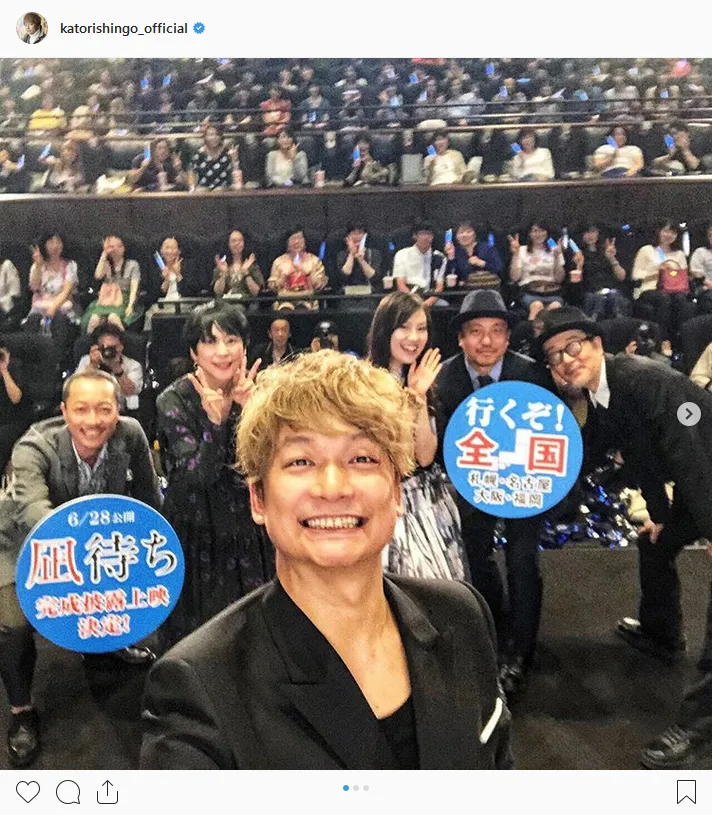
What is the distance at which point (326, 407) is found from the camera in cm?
113

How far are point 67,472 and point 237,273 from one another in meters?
0.39

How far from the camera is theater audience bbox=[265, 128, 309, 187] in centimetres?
121

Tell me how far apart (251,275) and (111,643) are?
0.59 metres

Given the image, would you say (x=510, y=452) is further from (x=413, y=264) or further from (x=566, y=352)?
(x=413, y=264)

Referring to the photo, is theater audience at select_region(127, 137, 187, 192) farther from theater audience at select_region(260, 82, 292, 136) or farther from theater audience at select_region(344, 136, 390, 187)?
theater audience at select_region(344, 136, 390, 187)

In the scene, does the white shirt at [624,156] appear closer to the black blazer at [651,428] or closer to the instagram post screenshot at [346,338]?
the instagram post screenshot at [346,338]

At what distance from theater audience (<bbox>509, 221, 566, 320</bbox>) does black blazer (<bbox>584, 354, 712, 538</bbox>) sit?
14 cm

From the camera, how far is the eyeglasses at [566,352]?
122cm

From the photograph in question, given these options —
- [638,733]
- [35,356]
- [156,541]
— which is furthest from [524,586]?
[35,356]

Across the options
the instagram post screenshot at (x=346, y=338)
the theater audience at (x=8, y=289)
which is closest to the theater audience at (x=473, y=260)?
→ the instagram post screenshot at (x=346, y=338)

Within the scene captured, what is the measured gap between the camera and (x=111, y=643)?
1.21 meters

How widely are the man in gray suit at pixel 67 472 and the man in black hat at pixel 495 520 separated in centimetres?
47
